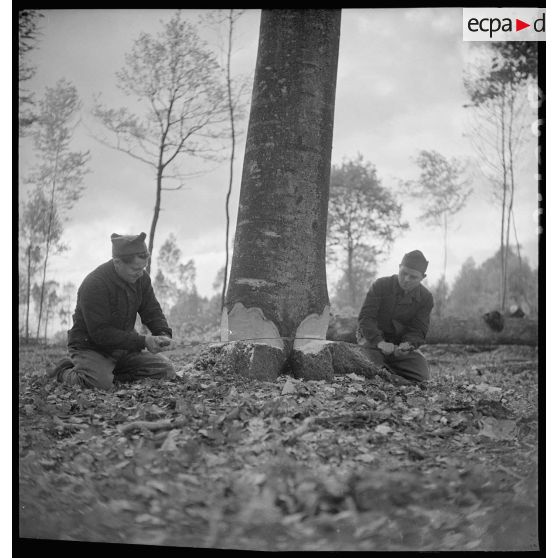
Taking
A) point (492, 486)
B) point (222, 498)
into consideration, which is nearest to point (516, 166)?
point (492, 486)

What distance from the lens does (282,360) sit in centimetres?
274

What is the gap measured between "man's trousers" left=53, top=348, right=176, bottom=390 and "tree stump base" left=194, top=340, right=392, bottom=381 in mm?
350

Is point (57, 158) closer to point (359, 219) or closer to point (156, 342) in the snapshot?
point (156, 342)

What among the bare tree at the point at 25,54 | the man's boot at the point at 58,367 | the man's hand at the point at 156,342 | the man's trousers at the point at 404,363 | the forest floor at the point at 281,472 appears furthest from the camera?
the man's trousers at the point at 404,363

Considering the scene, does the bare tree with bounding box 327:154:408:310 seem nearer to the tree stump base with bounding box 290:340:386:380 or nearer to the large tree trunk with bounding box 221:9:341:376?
the large tree trunk with bounding box 221:9:341:376

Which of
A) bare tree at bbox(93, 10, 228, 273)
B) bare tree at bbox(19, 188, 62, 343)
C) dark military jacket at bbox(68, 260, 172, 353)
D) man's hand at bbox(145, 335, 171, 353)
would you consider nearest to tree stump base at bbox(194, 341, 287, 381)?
man's hand at bbox(145, 335, 171, 353)

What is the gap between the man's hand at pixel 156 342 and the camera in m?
2.90

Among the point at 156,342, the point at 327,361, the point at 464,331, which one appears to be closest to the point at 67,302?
the point at 156,342

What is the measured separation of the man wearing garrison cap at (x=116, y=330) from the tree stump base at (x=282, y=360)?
14.6 inches

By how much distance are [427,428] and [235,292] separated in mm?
1353

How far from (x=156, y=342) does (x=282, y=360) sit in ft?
2.76

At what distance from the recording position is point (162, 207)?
2.73 m

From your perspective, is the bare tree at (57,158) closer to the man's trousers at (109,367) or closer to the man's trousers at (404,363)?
the man's trousers at (109,367)

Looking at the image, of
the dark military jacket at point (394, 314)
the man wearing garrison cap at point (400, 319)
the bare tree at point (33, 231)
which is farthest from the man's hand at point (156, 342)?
the dark military jacket at point (394, 314)
